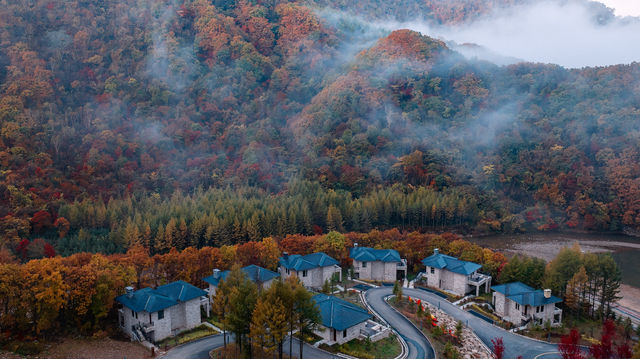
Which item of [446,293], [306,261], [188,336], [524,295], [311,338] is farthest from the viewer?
[306,261]

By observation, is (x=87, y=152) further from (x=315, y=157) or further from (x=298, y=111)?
(x=298, y=111)

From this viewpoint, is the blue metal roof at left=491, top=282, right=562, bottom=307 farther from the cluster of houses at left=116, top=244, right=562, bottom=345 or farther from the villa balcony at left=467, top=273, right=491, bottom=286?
the villa balcony at left=467, top=273, right=491, bottom=286

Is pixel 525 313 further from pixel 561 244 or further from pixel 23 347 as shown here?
pixel 561 244

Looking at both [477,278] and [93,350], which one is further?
[477,278]

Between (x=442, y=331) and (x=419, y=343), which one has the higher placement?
(x=442, y=331)

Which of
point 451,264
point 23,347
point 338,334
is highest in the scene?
point 451,264

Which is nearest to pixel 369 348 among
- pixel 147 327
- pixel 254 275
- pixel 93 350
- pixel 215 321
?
pixel 215 321

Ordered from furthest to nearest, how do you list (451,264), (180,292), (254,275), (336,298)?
1. (451,264)
2. (254,275)
3. (180,292)
4. (336,298)
